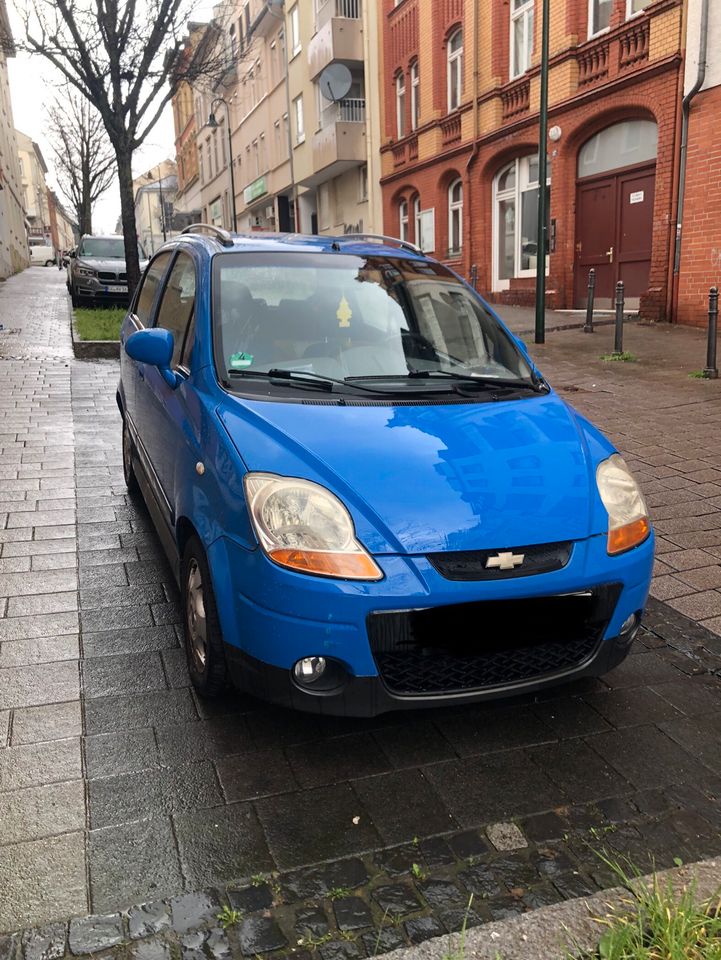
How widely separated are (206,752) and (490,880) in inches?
43.7

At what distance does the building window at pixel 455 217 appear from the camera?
2295cm

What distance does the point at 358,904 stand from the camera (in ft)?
7.38

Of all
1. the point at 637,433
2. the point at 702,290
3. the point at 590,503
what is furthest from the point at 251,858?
the point at 702,290

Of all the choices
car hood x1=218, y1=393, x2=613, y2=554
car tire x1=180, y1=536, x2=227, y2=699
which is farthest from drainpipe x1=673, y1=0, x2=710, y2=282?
car tire x1=180, y1=536, x2=227, y2=699

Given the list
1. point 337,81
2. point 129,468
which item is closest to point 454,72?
point 337,81

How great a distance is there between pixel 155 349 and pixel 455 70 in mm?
21547

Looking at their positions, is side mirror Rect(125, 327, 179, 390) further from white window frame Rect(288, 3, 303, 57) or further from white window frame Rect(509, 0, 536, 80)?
white window frame Rect(288, 3, 303, 57)

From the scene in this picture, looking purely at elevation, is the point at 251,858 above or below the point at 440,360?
below

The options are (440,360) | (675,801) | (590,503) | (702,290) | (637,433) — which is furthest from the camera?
(702,290)

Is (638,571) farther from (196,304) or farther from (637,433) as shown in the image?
(637,433)

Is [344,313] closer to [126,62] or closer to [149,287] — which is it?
[149,287]

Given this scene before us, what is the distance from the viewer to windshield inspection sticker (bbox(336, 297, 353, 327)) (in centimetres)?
392

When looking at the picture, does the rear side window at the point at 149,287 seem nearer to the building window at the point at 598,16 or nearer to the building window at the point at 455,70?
the building window at the point at 598,16

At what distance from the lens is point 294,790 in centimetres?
275
